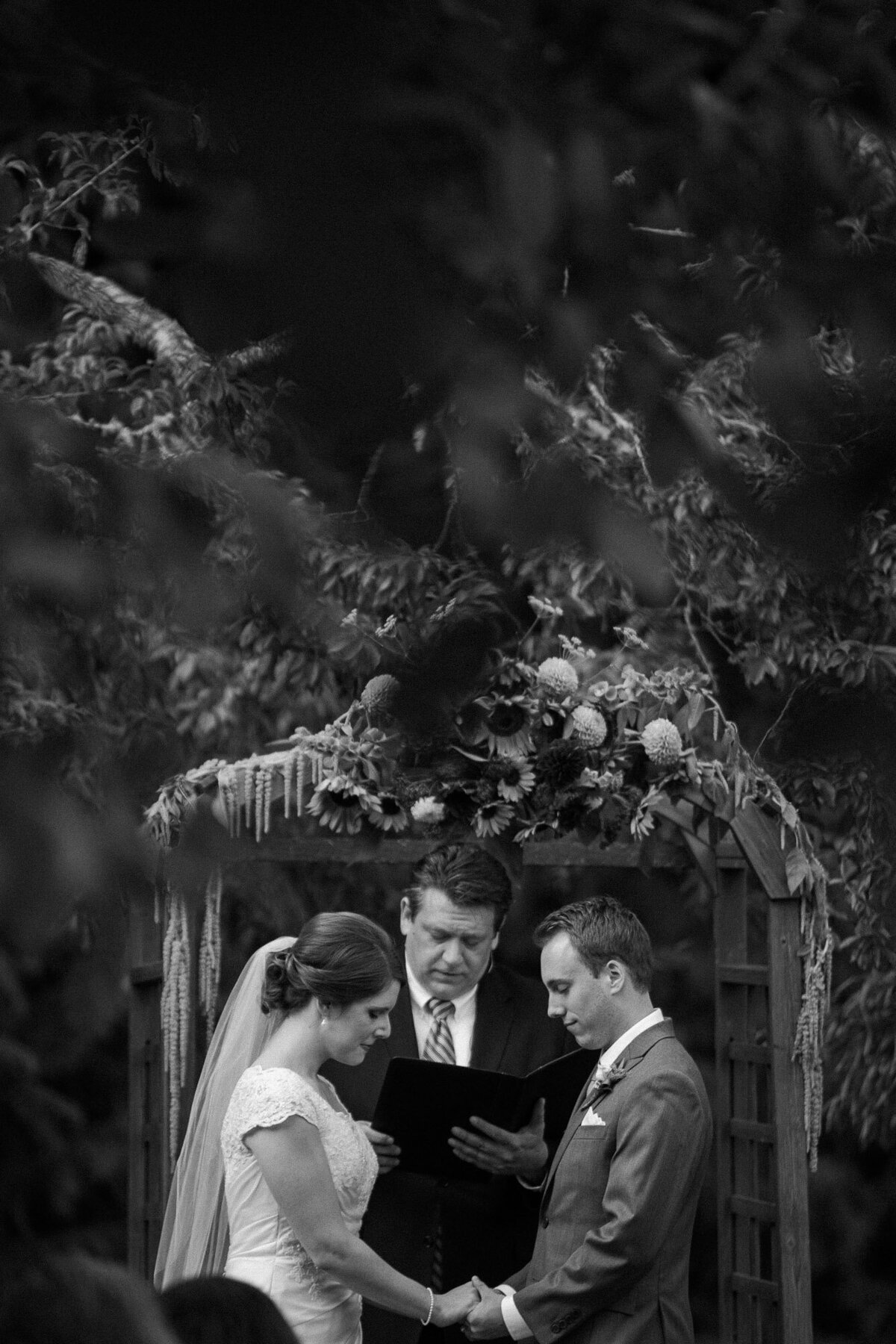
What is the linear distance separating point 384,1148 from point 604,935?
0.74 meters

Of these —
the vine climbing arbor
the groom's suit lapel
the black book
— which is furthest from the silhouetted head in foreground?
the vine climbing arbor

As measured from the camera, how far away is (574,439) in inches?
37.0

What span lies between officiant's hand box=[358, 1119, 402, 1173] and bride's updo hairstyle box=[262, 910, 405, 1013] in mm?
508

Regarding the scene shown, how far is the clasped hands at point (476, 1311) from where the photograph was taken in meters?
2.96

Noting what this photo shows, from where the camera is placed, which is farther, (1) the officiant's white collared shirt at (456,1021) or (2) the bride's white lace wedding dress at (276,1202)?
(1) the officiant's white collared shirt at (456,1021)

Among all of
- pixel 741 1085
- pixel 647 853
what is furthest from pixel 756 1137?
pixel 647 853

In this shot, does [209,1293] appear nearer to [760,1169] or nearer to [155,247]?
[155,247]

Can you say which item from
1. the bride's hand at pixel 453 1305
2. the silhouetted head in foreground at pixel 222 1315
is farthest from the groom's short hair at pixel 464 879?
the silhouetted head in foreground at pixel 222 1315

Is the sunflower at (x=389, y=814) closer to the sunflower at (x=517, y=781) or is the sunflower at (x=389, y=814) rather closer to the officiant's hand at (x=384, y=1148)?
the sunflower at (x=517, y=781)

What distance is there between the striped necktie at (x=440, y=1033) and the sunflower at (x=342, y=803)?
0.55 metres

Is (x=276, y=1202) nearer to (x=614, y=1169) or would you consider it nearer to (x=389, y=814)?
(x=614, y=1169)

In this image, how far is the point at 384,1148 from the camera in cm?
327

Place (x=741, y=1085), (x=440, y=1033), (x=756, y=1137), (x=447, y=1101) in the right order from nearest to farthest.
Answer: (x=447, y=1101), (x=440, y=1033), (x=756, y=1137), (x=741, y=1085)

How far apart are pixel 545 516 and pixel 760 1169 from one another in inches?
151
